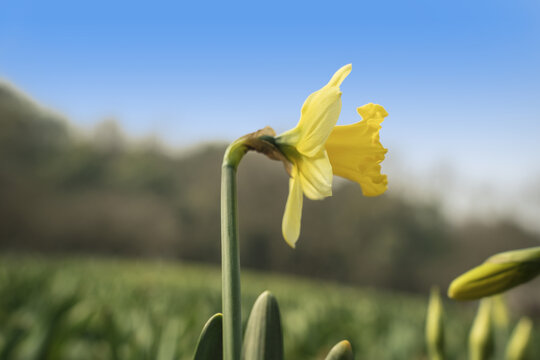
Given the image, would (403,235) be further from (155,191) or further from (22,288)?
(22,288)

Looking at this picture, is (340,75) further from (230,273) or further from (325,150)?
(230,273)

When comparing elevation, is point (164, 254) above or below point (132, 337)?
below

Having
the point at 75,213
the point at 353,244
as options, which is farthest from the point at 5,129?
the point at 353,244

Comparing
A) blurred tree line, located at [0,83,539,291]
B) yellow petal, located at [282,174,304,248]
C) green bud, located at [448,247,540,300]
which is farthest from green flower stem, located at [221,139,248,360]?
blurred tree line, located at [0,83,539,291]

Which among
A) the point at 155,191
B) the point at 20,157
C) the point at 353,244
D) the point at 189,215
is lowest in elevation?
the point at 353,244

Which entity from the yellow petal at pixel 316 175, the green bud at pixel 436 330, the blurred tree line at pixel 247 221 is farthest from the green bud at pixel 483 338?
the blurred tree line at pixel 247 221
